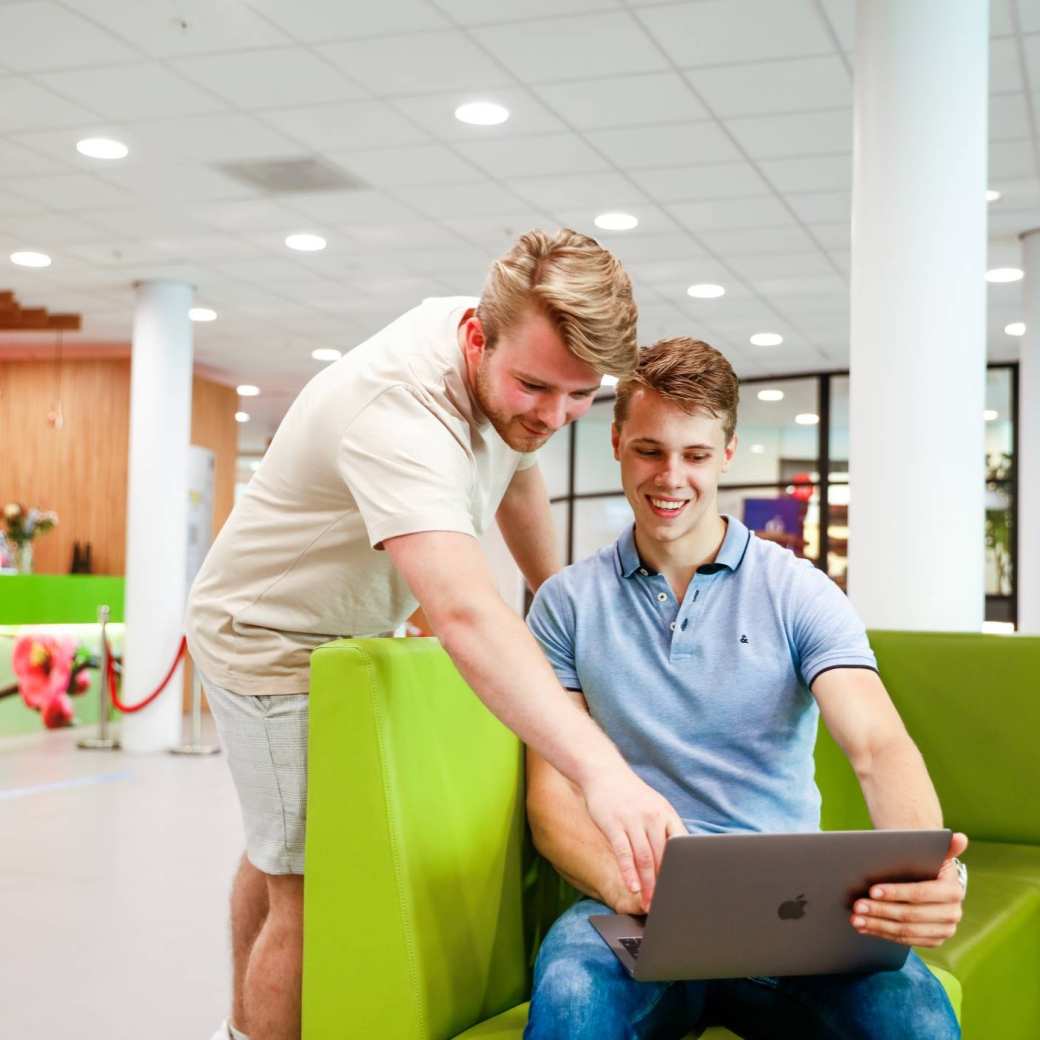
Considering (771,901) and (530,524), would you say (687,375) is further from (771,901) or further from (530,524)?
(771,901)

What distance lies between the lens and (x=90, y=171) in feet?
23.2

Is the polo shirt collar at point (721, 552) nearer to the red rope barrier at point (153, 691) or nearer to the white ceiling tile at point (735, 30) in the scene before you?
the white ceiling tile at point (735, 30)

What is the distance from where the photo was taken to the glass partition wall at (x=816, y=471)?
12430 millimetres

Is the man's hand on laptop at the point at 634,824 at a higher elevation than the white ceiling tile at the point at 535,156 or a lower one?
lower

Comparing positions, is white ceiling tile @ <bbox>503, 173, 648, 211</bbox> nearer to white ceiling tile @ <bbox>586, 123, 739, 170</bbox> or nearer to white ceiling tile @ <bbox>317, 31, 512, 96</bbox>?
white ceiling tile @ <bbox>586, 123, 739, 170</bbox>

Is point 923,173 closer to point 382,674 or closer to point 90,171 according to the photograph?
point 382,674

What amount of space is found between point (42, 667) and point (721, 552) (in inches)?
345

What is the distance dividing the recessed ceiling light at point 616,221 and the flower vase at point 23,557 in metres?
5.83

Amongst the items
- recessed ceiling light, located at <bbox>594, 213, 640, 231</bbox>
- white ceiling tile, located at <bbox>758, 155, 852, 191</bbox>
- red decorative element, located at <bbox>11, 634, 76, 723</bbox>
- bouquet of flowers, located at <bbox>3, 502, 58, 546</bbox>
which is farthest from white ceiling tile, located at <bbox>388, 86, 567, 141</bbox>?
bouquet of flowers, located at <bbox>3, 502, 58, 546</bbox>

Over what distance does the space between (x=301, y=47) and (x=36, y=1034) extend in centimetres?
377

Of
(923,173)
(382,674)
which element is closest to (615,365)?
(382,674)

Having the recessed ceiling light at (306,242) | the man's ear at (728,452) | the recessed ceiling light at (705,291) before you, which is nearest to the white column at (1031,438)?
the recessed ceiling light at (705,291)

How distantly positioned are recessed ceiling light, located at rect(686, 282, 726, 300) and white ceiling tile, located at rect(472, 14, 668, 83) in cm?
393

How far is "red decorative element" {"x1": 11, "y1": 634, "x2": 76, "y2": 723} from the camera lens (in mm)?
9859
